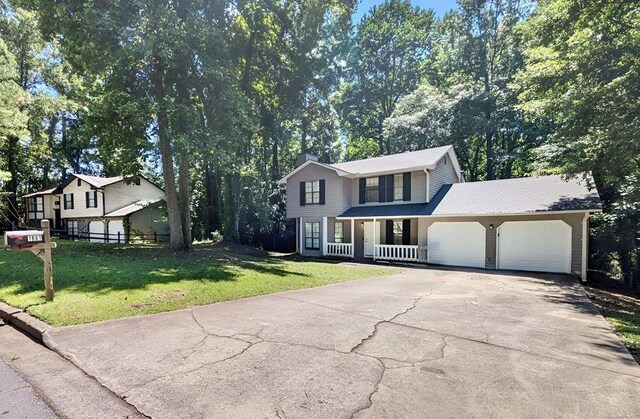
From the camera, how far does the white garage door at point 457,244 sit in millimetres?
15008

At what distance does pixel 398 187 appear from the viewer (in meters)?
18.2

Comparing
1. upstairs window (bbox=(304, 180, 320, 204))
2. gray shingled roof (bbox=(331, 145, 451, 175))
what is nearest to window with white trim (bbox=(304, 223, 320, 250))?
upstairs window (bbox=(304, 180, 320, 204))

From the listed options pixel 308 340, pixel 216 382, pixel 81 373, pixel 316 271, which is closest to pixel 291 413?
pixel 216 382

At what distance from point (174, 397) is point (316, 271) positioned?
9.61 m

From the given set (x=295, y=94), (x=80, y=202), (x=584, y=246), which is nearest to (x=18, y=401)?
(x=584, y=246)

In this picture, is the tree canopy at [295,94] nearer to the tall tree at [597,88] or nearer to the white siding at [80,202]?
the tall tree at [597,88]

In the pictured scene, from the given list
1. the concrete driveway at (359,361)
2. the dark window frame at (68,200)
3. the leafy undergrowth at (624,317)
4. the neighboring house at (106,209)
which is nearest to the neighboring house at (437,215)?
the leafy undergrowth at (624,317)

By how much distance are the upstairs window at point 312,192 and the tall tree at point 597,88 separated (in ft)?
37.0

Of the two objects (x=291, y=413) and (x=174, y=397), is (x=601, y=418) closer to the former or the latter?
(x=291, y=413)

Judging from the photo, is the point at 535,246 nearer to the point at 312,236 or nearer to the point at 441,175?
the point at 441,175

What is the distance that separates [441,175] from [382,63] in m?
19.9

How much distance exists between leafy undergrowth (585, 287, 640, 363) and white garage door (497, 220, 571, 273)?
313 centimetres

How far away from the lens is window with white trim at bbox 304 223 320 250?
2041cm

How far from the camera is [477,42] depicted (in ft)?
94.3
